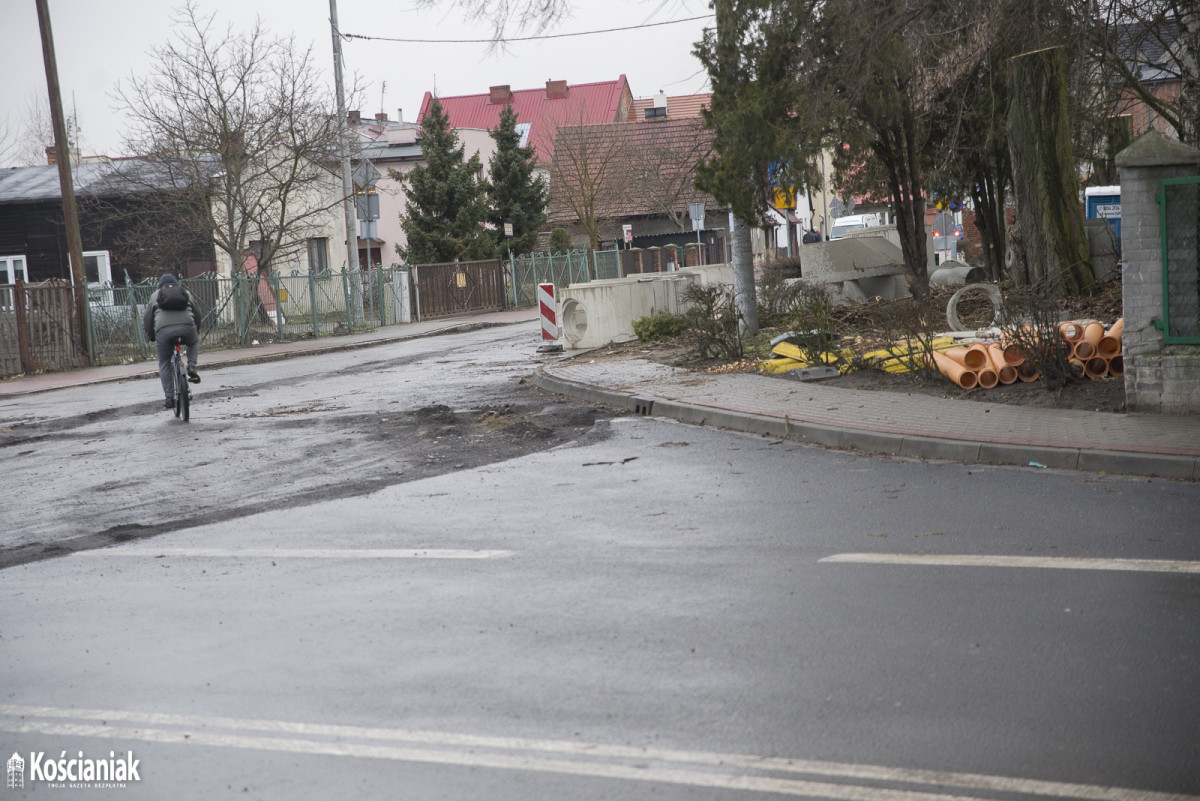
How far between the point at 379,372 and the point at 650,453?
36.1 ft

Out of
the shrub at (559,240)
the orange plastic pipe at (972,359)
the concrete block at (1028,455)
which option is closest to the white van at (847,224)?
the shrub at (559,240)

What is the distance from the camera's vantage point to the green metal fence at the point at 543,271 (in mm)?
44000

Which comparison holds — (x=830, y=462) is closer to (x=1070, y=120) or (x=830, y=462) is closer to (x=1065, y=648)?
(x=1065, y=648)

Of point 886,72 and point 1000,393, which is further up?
point 886,72

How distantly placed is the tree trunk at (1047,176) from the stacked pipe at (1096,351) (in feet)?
22.6

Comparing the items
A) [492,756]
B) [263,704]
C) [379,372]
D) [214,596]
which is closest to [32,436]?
[379,372]

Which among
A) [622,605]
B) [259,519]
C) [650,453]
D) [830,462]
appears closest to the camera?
[622,605]

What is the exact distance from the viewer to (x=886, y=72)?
17562 mm

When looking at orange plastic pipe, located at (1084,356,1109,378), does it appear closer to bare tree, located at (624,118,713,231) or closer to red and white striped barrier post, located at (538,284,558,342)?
red and white striped barrier post, located at (538,284,558,342)

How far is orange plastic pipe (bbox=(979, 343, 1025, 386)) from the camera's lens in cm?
1169

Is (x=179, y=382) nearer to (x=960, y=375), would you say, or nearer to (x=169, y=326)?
(x=169, y=326)

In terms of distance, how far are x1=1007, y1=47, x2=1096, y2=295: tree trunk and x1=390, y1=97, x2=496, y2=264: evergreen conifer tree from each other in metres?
27.6

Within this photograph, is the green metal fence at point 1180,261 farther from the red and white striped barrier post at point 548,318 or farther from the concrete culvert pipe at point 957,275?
the concrete culvert pipe at point 957,275

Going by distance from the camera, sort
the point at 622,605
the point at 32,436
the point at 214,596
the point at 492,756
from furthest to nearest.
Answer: the point at 32,436 → the point at 214,596 → the point at 622,605 → the point at 492,756
